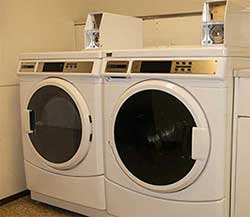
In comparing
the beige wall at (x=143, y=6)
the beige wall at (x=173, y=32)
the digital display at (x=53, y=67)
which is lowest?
the digital display at (x=53, y=67)

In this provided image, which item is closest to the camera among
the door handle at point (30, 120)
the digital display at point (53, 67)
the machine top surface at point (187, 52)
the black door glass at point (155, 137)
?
the machine top surface at point (187, 52)

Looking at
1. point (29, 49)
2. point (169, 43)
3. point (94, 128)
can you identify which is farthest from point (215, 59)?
point (29, 49)

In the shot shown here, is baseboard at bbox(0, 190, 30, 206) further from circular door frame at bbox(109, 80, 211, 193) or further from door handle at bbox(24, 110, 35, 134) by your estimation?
circular door frame at bbox(109, 80, 211, 193)

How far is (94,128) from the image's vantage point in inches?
75.9

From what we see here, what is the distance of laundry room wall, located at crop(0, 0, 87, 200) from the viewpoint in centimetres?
235

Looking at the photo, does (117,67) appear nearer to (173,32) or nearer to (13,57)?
(173,32)

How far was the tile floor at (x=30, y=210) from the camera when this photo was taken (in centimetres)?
222

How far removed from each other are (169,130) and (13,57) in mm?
1306

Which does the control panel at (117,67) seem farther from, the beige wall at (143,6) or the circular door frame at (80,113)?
the beige wall at (143,6)

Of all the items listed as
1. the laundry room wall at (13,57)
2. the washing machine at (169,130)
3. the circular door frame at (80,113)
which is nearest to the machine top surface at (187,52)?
the washing machine at (169,130)

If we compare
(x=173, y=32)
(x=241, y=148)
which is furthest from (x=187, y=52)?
(x=173, y=32)

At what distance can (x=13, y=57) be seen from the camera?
7.91 feet

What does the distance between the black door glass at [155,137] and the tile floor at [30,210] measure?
0.69 m

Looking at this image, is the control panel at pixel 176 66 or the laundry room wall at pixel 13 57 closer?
the control panel at pixel 176 66
